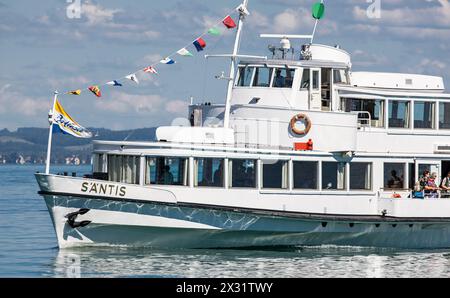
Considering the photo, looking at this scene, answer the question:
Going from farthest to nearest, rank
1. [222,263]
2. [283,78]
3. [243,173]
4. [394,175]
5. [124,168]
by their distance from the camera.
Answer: [394,175]
[283,78]
[243,173]
[124,168]
[222,263]

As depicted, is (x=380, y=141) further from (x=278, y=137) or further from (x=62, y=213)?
(x=62, y=213)

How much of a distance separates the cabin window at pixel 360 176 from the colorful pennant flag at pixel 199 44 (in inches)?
219

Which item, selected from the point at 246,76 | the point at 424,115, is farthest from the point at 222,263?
the point at 424,115

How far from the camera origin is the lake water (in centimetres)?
2794

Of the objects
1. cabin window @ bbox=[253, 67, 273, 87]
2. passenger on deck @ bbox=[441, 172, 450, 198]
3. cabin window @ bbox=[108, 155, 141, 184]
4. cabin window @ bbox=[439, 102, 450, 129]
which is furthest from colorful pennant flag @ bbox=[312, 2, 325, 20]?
cabin window @ bbox=[108, 155, 141, 184]

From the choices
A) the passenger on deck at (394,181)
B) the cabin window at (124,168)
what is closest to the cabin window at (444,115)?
the passenger on deck at (394,181)

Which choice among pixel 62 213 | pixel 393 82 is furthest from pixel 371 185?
pixel 62 213

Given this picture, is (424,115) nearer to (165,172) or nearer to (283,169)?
(283,169)

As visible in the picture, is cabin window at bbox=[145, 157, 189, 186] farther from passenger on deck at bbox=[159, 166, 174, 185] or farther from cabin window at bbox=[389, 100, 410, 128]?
cabin window at bbox=[389, 100, 410, 128]

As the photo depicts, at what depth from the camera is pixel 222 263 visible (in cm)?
2925

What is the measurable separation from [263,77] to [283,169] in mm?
3247
